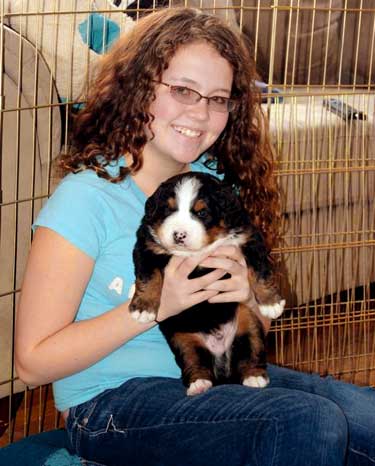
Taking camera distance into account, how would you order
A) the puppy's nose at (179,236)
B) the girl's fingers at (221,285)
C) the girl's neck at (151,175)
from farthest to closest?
the girl's neck at (151,175), the girl's fingers at (221,285), the puppy's nose at (179,236)

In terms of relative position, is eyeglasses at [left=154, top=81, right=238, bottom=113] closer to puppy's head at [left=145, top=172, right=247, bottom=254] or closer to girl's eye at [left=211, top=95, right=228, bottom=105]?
girl's eye at [left=211, top=95, right=228, bottom=105]

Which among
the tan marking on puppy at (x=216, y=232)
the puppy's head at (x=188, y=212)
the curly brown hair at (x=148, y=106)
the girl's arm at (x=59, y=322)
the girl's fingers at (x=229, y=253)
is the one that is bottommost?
the girl's arm at (x=59, y=322)

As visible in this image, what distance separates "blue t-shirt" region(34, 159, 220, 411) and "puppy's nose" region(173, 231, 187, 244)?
162mm

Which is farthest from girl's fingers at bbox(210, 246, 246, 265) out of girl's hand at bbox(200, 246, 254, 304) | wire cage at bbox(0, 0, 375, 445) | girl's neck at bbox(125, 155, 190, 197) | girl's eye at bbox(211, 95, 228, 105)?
wire cage at bbox(0, 0, 375, 445)

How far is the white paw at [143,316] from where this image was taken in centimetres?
152

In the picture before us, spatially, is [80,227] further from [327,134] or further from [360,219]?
[360,219]

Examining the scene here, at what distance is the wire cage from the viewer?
2.24 m

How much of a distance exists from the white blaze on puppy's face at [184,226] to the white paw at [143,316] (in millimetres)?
133

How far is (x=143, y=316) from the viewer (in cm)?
153

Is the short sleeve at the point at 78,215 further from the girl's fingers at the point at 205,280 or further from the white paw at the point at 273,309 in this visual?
the white paw at the point at 273,309

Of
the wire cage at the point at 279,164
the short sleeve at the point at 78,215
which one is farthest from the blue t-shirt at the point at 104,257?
the wire cage at the point at 279,164

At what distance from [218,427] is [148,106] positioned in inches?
27.1

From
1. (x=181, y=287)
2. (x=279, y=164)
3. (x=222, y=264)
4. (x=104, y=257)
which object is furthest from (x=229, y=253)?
(x=279, y=164)

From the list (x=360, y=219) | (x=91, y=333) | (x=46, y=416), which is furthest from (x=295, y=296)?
(x=91, y=333)
